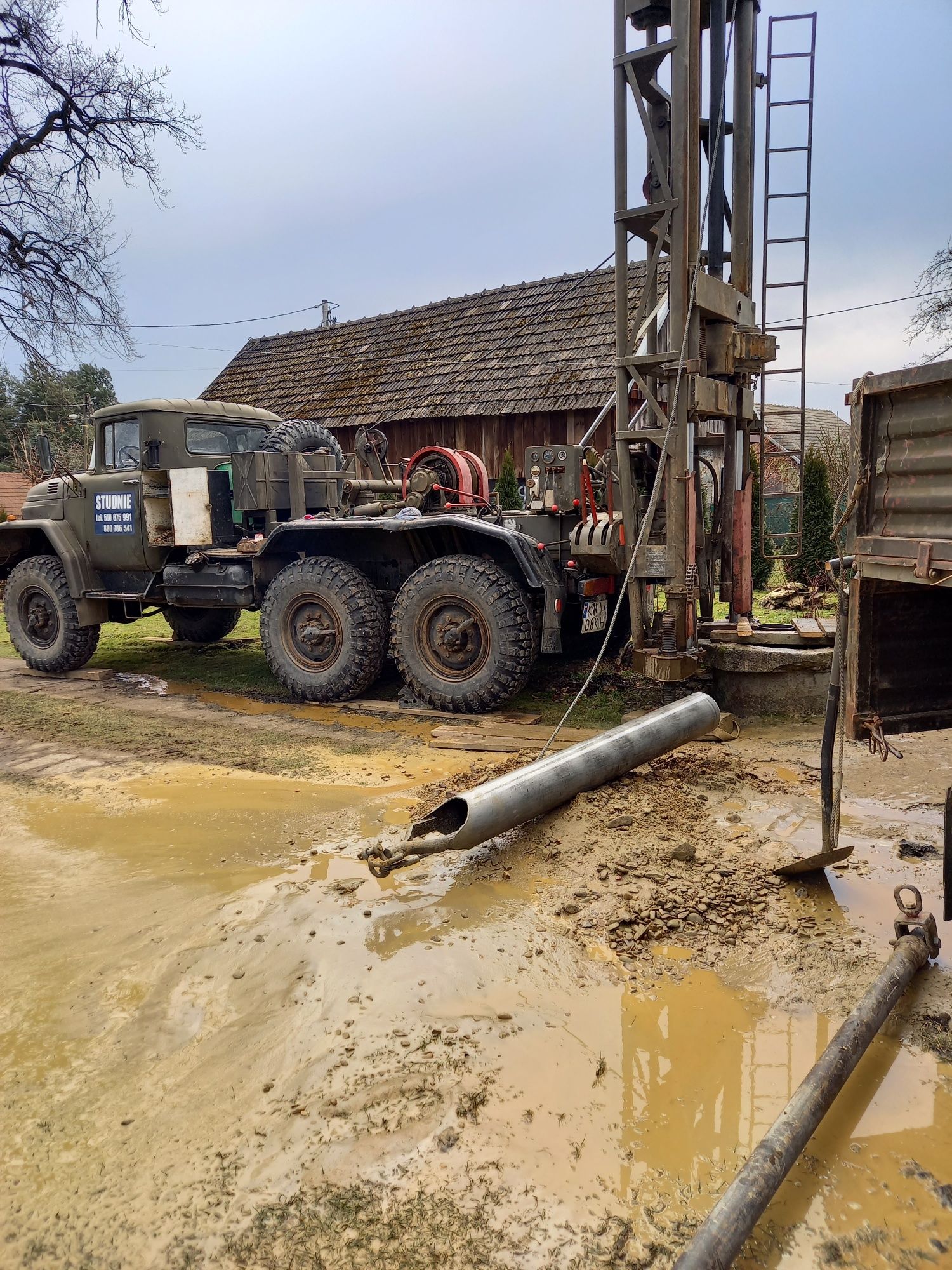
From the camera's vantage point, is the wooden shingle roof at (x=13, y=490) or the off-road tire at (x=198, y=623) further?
the wooden shingle roof at (x=13, y=490)

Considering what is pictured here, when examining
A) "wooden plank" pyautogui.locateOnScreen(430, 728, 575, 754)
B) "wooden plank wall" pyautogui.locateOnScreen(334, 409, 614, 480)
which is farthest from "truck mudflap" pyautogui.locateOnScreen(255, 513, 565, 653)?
"wooden plank wall" pyautogui.locateOnScreen(334, 409, 614, 480)

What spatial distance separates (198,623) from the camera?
411 inches

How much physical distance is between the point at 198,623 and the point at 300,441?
3102 millimetres

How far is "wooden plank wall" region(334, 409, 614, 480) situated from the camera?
43.3 ft

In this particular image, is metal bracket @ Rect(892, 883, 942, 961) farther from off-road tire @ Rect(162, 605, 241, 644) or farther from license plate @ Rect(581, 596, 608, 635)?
off-road tire @ Rect(162, 605, 241, 644)

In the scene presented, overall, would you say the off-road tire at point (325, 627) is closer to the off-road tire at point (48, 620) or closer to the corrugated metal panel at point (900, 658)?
the off-road tire at point (48, 620)

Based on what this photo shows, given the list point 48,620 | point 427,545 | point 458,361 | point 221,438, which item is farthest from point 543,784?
point 458,361

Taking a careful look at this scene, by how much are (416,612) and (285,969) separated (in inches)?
156

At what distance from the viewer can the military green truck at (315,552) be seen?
6.66 metres

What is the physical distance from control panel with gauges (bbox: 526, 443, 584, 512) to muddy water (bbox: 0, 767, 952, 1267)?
12.2ft

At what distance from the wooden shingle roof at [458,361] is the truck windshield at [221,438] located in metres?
5.43

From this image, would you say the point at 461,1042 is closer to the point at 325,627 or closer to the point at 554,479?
the point at 554,479

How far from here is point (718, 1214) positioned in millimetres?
1837

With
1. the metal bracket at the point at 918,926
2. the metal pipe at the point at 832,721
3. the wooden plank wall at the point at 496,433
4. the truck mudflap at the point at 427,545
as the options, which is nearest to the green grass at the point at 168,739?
the truck mudflap at the point at 427,545
